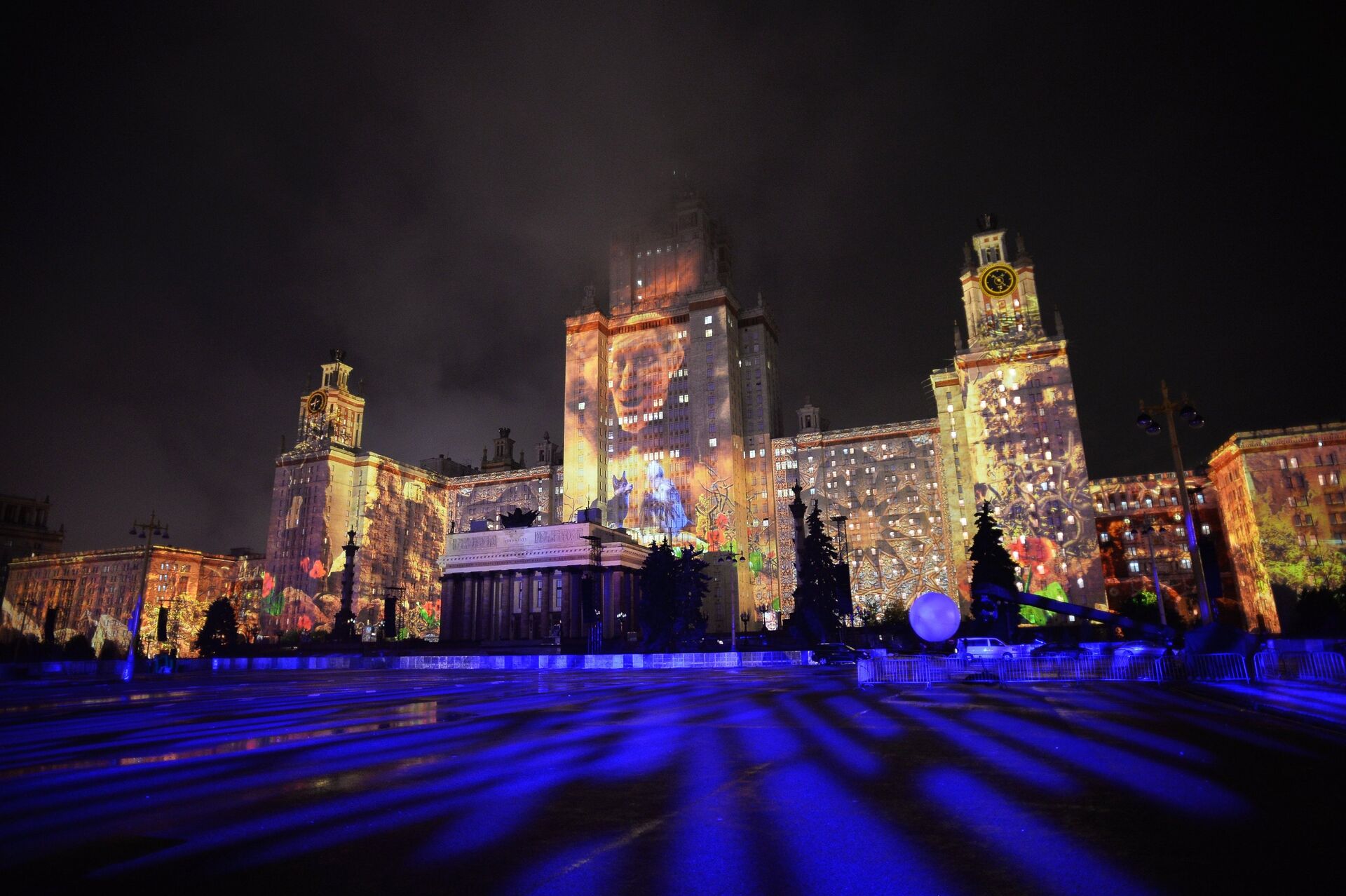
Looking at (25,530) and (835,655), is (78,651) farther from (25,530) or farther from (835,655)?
(25,530)

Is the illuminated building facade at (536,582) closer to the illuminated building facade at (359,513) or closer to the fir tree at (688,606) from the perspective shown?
the fir tree at (688,606)

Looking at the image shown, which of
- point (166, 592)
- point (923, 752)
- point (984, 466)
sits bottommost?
point (923, 752)

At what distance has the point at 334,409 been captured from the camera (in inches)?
4929

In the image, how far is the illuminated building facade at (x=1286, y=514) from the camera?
261ft

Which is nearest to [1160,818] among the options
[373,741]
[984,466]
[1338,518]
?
[373,741]

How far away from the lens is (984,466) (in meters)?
88.8

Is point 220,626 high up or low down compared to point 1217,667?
up

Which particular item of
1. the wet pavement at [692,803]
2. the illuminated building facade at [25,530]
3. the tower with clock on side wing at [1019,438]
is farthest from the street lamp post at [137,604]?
the illuminated building facade at [25,530]

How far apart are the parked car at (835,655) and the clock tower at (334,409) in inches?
3955

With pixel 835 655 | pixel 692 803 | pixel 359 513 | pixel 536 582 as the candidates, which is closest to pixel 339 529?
pixel 359 513

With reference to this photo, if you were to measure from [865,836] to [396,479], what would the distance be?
404 ft

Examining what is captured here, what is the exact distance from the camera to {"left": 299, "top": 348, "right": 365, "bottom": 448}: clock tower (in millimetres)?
123500

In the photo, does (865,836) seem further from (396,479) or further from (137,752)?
(396,479)

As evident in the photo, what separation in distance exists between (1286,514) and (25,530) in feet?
726
